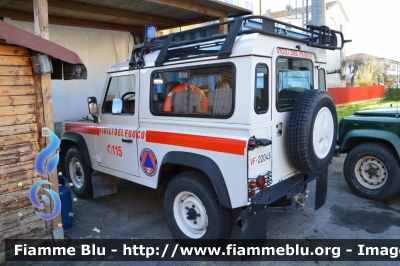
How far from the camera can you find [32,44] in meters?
3.29

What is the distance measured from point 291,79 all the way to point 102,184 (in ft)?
10.8

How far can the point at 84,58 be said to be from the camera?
292 inches

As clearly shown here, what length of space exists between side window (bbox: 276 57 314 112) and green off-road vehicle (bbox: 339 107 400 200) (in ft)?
5.29

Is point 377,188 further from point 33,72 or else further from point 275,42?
point 33,72

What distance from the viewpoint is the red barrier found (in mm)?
17594

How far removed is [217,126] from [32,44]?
6.81ft

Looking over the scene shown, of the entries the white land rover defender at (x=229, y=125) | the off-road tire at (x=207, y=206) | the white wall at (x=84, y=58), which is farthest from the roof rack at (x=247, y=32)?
the white wall at (x=84, y=58)

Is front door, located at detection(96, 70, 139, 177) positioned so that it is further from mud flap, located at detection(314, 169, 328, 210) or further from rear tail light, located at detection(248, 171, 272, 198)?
mud flap, located at detection(314, 169, 328, 210)

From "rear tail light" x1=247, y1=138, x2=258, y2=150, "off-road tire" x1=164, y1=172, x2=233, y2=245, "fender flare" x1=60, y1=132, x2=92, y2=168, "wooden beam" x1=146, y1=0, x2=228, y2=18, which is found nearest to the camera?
"rear tail light" x1=247, y1=138, x2=258, y2=150

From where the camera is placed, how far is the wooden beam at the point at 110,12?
5812 mm

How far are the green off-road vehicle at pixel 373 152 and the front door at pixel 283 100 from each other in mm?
1859

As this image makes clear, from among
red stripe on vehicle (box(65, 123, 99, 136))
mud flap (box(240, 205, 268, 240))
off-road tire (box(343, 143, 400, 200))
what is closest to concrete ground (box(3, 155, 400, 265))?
off-road tire (box(343, 143, 400, 200))

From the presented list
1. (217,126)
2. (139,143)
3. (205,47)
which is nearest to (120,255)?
(139,143)

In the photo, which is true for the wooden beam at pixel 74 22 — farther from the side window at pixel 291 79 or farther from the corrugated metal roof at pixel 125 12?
the side window at pixel 291 79
